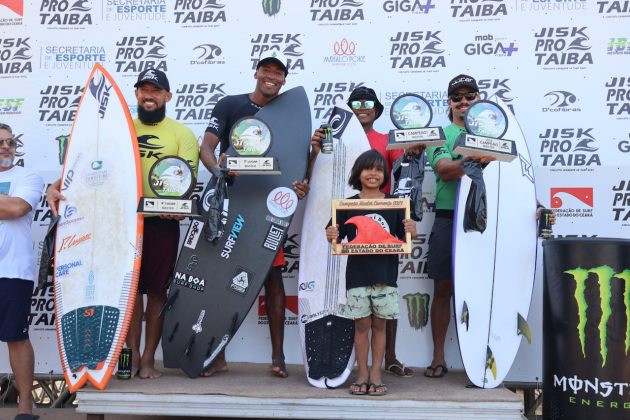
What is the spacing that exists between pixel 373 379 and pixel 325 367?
1.14ft

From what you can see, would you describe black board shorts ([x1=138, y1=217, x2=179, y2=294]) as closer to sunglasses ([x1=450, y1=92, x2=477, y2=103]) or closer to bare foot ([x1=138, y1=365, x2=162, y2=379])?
bare foot ([x1=138, y1=365, x2=162, y2=379])

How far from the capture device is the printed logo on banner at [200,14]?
14.9 ft

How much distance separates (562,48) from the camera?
4375 millimetres

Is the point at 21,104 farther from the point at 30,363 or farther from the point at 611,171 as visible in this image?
the point at 611,171

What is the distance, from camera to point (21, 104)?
15.1ft

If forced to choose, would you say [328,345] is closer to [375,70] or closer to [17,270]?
[17,270]

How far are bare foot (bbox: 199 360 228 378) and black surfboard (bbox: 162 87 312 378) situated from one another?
0.08 metres

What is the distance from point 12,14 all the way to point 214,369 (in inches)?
119

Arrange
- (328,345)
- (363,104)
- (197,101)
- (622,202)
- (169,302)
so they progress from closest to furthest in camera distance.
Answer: (328,345)
(169,302)
(363,104)
(622,202)
(197,101)

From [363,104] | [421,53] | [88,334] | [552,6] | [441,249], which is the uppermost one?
[552,6]

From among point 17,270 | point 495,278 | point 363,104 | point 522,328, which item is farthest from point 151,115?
point 522,328

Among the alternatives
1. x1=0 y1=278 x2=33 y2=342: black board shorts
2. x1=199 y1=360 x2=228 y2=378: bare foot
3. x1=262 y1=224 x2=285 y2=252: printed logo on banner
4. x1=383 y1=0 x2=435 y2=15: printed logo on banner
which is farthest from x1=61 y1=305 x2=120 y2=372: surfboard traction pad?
x1=383 y1=0 x2=435 y2=15: printed logo on banner

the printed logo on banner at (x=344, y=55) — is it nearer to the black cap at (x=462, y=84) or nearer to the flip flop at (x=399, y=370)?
the black cap at (x=462, y=84)

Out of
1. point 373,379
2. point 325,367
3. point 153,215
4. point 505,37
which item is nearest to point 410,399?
point 373,379
